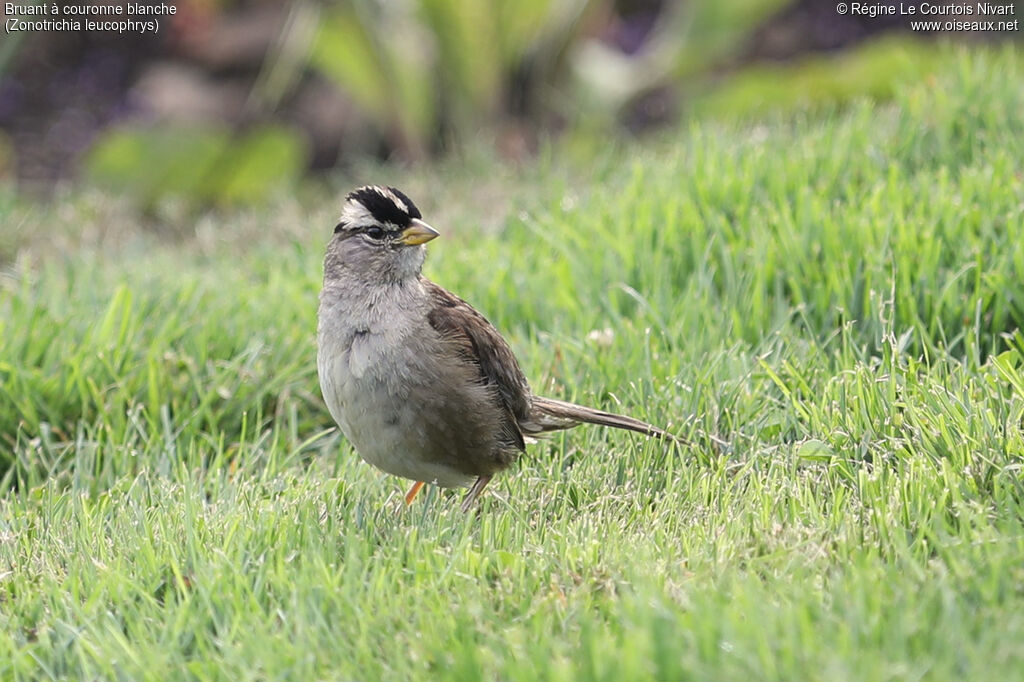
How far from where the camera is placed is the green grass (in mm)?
2846

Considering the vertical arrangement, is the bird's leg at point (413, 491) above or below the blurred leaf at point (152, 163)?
below

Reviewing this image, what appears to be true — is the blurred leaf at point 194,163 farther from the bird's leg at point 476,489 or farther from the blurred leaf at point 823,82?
the bird's leg at point 476,489

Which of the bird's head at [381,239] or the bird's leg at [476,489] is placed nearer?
the bird's leg at [476,489]

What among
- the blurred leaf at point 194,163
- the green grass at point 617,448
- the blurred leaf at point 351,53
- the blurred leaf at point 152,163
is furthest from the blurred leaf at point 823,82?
the blurred leaf at point 152,163

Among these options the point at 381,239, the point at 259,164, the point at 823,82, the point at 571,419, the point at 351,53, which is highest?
the point at 351,53

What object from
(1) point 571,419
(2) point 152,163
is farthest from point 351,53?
(1) point 571,419

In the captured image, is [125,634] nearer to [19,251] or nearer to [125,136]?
[19,251]

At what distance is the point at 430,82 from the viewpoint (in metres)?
8.73

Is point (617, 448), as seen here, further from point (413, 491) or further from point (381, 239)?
→ point (381, 239)

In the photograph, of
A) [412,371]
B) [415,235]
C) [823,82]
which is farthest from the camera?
[823,82]

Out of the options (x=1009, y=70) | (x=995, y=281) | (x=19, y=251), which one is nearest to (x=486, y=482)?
(x=995, y=281)

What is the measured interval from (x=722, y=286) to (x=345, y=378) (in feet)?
6.27

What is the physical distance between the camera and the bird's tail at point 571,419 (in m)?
4.23

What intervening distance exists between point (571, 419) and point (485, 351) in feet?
1.22
